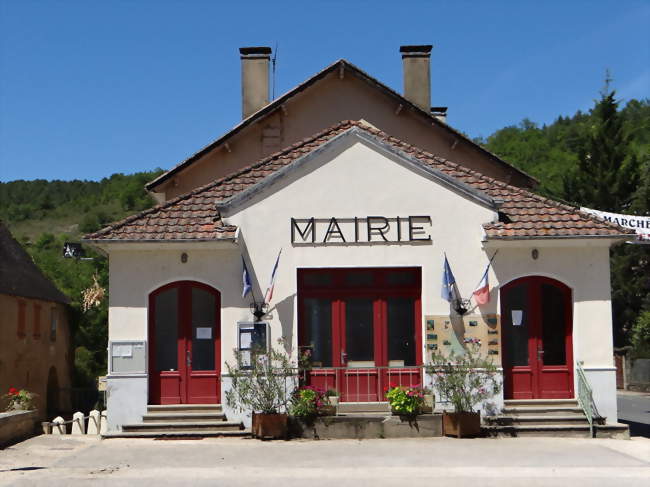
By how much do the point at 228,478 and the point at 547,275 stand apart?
858cm

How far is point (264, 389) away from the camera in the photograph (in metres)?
16.3

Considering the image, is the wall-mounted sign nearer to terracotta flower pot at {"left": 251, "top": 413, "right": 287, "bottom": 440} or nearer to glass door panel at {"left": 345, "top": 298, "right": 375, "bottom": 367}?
glass door panel at {"left": 345, "top": 298, "right": 375, "bottom": 367}

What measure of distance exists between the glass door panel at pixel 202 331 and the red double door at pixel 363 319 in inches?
75.5

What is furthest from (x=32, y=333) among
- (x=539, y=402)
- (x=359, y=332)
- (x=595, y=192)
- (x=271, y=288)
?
(x=595, y=192)

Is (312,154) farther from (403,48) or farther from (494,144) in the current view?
(494,144)

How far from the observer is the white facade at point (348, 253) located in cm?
1745

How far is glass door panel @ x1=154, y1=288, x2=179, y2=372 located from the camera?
1782cm

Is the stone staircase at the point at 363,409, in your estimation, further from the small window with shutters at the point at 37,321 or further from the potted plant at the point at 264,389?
the small window with shutters at the point at 37,321

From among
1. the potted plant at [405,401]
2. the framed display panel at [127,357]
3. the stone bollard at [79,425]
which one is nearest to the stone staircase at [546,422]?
the potted plant at [405,401]

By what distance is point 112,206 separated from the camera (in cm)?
10275

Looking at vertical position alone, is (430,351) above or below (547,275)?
below

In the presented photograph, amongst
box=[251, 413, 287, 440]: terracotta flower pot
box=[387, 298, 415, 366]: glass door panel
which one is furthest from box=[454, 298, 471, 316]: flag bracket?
box=[251, 413, 287, 440]: terracotta flower pot

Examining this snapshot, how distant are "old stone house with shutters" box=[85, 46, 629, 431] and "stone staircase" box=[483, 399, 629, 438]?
30cm

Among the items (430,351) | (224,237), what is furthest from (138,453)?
(430,351)
